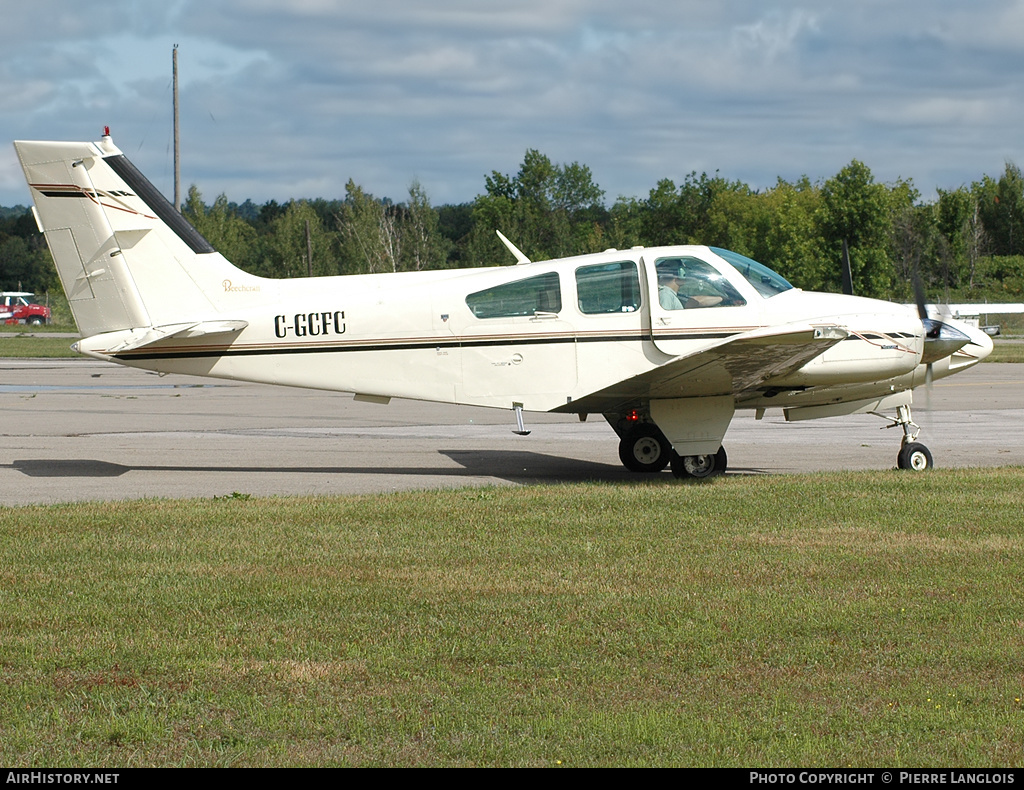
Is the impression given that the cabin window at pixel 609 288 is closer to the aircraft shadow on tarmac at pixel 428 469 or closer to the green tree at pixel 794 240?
the aircraft shadow on tarmac at pixel 428 469

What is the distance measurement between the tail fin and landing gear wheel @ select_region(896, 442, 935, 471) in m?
8.13

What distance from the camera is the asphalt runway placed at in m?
12.9

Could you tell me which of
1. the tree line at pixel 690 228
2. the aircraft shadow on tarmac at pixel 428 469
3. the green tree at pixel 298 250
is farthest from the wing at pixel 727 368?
the green tree at pixel 298 250

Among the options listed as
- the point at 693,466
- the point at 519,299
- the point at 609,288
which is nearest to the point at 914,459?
the point at 693,466

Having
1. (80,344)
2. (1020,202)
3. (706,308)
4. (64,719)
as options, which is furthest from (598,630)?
(1020,202)

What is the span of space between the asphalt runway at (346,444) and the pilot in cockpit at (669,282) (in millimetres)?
2261

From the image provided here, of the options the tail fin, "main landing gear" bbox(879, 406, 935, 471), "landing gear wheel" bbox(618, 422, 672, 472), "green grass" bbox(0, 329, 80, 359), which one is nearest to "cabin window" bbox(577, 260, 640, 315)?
"landing gear wheel" bbox(618, 422, 672, 472)

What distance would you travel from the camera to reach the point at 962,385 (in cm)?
2622

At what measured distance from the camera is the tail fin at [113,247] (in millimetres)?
12289

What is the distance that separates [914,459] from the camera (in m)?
12.7

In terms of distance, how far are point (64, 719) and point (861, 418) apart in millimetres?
16984

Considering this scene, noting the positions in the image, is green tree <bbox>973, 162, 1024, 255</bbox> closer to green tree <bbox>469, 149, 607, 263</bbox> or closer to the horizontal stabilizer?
green tree <bbox>469, 149, 607, 263</bbox>

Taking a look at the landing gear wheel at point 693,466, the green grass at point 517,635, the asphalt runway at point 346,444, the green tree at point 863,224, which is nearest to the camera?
the green grass at point 517,635

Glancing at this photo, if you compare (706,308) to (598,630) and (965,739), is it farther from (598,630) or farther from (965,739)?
(965,739)
